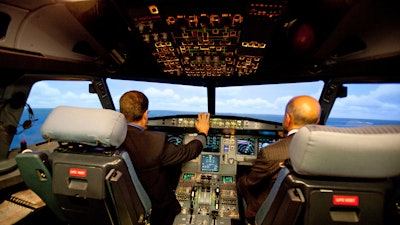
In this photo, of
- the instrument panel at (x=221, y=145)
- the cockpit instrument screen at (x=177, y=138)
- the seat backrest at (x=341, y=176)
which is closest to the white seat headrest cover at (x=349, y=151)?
the seat backrest at (x=341, y=176)

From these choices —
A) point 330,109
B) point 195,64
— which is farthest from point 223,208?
point 330,109

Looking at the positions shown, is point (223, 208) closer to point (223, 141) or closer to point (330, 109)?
point (223, 141)

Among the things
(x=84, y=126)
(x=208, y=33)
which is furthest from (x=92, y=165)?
(x=208, y=33)

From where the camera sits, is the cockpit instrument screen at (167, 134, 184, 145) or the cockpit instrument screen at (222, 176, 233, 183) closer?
the cockpit instrument screen at (222, 176, 233, 183)

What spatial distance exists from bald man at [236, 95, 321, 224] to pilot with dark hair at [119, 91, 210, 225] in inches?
19.3

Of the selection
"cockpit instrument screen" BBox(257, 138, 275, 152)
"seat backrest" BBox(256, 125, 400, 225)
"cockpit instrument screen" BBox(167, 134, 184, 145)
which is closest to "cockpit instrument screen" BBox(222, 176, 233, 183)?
"cockpit instrument screen" BBox(257, 138, 275, 152)

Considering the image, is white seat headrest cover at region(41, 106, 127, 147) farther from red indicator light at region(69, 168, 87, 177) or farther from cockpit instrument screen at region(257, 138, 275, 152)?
cockpit instrument screen at region(257, 138, 275, 152)

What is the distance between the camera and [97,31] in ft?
8.41

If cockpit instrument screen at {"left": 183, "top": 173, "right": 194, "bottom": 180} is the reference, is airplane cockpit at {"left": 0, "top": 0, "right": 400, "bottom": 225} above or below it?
above

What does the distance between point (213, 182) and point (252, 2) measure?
180cm

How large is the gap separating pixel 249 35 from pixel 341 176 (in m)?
1.50

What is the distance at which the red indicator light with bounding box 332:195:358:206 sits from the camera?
2.96 feet

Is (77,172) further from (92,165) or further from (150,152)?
(150,152)

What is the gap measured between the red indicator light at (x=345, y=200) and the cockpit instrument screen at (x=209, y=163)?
5.71ft
